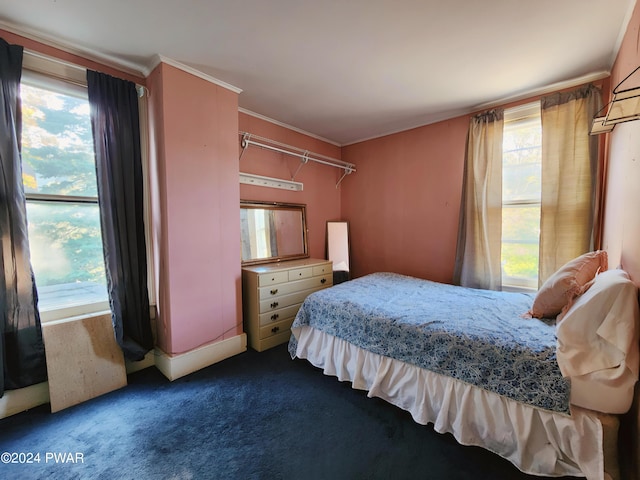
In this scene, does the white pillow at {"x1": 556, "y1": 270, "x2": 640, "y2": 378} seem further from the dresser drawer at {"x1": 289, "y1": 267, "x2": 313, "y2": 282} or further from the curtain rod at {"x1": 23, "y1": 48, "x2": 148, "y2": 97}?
the curtain rod at {"x1": 23, "y1": 48, "x2": 148, "y2": 97}

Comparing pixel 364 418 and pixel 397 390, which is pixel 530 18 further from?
pixel 364 418

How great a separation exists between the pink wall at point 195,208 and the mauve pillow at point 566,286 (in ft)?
8.12

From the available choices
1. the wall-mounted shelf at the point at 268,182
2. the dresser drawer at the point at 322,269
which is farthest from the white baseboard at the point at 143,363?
the wall-mounted shelf at the point at 268,182

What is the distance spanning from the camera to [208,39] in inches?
71.1

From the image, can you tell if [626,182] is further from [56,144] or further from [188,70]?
[56,144]

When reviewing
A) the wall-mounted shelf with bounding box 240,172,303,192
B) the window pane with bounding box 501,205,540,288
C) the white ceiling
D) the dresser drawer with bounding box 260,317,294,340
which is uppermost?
the white ceiling

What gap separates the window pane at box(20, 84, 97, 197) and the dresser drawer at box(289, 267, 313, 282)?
185 cm

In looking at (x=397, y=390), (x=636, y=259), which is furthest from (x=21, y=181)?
(x=636, y=259)

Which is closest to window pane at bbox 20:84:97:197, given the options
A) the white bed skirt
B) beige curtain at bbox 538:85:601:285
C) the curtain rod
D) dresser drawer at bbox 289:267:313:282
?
the curtain rod

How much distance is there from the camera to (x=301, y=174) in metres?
3.62

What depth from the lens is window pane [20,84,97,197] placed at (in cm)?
180

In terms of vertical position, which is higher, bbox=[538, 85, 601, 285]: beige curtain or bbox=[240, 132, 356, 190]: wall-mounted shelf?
bbox=[240, 132, 356, 190]: wall-mounted shelf

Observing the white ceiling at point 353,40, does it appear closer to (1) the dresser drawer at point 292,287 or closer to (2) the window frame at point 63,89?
(2) the window frame at point 63,89

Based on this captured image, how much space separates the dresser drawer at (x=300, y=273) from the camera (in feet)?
9.45
